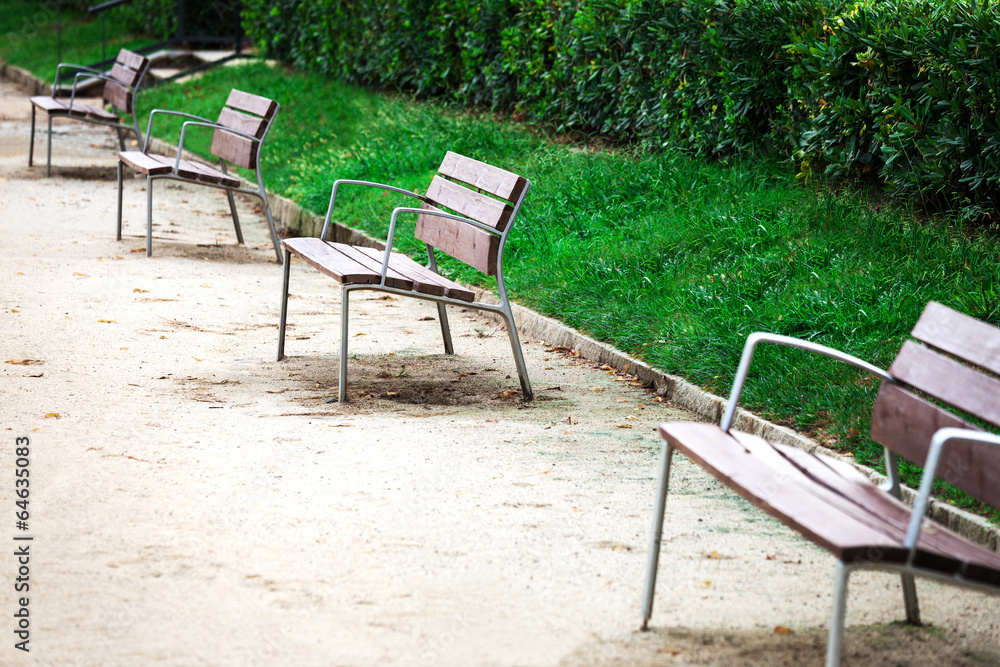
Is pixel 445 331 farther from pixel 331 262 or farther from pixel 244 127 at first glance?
pixel 244 127

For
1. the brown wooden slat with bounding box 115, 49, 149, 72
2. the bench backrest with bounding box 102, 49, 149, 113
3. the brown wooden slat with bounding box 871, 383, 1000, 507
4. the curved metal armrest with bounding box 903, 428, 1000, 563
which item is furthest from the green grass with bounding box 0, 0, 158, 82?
the curved metal armrest with bounding box 903, 428, 1000, 563

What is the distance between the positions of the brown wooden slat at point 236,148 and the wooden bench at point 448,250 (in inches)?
107

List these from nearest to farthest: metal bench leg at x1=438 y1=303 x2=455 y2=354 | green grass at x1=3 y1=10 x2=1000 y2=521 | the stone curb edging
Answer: the stone curb edging → green grass at x1=3 y1=10 x2=1000 y2=521 → metal bench leg at x1=438 y1=303 x2=455 y2=354

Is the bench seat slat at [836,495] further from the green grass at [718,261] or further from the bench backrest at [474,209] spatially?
the bench backrest at [474,209]

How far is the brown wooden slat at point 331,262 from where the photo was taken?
16.4 feet

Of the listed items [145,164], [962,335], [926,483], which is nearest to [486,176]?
[962,335]

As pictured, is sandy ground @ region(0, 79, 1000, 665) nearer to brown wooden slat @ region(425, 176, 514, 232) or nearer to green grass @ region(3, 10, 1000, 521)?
green grass @ region(3, 10, 1000, 521)

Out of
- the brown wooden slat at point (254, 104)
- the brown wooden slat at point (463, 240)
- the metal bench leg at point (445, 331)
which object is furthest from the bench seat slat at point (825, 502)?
the brown wooden slat at point (254, 104)

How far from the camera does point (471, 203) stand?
5492 millimetres

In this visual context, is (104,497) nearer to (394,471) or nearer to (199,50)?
(394,471)

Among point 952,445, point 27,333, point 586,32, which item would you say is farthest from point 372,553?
point 586,32

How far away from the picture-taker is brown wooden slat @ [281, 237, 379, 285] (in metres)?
4.98

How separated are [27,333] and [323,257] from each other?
5.87 feet

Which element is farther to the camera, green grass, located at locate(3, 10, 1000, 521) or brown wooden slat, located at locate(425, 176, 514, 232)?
brown wooden slat, located at locate(425, 176, 514, 232)
